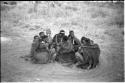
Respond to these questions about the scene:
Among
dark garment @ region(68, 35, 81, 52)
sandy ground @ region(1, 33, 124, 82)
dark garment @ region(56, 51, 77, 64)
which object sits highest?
dark garment @ region(68, 35, 81, 52)

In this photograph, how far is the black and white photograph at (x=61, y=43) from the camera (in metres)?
5.91

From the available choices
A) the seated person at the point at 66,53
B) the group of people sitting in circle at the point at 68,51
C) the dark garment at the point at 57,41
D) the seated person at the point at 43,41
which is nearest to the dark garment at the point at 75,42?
the group of people sitting in circle at the point at 68,51

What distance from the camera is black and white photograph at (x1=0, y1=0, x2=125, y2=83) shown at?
591 centimetres

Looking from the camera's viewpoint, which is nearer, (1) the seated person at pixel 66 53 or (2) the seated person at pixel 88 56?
(2) the seated person at pixel 88 56

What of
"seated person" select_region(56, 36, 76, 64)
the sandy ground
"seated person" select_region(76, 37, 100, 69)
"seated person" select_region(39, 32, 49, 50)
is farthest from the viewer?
"seated person" select_region(56, 36, 76, 64)

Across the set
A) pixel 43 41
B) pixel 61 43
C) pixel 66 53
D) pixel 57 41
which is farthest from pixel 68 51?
pixel 43 41

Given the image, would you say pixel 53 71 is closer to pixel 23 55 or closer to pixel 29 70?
pixel 29 70

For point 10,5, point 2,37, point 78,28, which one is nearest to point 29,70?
point 2,37

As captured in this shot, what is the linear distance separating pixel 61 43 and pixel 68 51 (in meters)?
0.31

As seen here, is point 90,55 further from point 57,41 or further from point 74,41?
point 57,41

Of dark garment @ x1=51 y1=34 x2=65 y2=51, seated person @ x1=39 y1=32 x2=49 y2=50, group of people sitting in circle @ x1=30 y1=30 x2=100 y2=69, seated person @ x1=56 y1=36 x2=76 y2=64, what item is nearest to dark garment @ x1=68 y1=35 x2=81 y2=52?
group of people sitting in circle @ x1=30 y1=30 x2=100 y2=69

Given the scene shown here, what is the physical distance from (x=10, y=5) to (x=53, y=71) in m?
7.70

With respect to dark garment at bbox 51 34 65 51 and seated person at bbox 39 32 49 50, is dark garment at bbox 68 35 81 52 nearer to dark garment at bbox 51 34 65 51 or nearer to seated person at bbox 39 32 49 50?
dark garment at bbox 51 34 65 51

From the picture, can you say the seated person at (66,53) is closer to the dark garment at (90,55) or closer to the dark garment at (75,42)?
the dark garment at (75,42)
